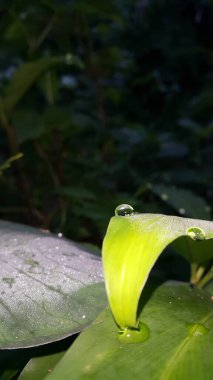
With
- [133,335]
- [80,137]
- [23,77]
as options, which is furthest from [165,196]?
[133,335]

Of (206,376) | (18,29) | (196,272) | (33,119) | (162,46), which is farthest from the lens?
(162,46)

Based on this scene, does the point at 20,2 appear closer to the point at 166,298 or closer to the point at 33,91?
the point at 33,91

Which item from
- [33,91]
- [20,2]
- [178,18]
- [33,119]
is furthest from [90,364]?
[178,18]

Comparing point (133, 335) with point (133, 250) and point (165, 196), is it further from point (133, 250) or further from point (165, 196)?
point (165, 196)

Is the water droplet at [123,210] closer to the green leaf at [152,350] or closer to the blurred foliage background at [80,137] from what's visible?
the green leaf at [152,350]

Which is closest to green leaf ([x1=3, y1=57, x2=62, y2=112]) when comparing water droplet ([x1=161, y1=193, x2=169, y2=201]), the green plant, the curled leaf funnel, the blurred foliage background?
the blurred foliage background

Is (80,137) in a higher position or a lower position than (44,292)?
lower
